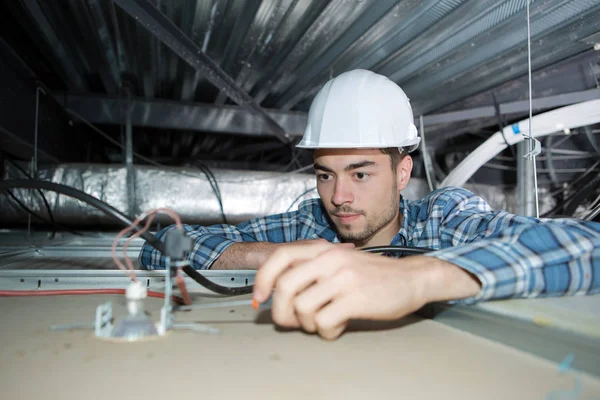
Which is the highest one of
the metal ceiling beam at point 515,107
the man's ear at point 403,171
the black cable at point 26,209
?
the metal ceiling beam at point 515,107

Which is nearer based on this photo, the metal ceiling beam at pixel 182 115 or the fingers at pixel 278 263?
the fingers at pixel 278 263

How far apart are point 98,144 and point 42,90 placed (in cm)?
149

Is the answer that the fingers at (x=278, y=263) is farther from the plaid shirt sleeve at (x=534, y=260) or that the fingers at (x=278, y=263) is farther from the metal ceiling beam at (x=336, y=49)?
the metal ceiling beam at (x=336, y=49)

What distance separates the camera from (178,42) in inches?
53.3

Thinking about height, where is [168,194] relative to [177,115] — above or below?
below

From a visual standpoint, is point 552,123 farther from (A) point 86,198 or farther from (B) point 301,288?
(A) point 86,198

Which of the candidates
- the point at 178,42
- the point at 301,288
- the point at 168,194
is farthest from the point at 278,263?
the point at 168,194

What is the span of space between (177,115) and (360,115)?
1483mm

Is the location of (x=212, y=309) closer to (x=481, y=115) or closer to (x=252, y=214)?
(x=252, y=214)

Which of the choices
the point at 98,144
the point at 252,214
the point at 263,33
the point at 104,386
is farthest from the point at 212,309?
the point at 98,144

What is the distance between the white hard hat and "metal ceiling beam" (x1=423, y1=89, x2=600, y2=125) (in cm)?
94

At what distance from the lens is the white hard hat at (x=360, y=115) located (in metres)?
1.02

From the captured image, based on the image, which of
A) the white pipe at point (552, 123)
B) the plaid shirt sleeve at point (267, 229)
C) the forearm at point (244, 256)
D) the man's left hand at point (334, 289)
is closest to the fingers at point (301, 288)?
the man's left hand at point (334, 289)

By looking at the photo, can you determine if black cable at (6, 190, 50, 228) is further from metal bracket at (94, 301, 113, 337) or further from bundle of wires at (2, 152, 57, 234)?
metal bracket at (94, 301, 113, 337)
